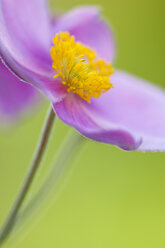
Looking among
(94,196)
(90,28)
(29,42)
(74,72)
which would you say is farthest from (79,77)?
(94,196)

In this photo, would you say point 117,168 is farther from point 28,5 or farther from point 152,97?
point 28,5

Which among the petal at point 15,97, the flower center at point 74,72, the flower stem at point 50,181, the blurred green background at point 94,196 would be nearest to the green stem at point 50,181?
the flower stem at point 50,181

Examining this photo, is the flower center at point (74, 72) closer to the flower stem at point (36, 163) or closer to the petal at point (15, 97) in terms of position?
Result: the flower stem at point (36, 163)

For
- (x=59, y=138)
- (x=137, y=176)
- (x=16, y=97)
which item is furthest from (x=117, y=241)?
(x=16, y=97)

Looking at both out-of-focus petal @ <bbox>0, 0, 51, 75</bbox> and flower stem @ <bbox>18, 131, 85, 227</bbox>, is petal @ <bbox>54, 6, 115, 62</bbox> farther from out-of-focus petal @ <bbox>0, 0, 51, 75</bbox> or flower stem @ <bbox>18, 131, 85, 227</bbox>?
flower stem @ <bbox>18, 131, 85, 227</bbox>

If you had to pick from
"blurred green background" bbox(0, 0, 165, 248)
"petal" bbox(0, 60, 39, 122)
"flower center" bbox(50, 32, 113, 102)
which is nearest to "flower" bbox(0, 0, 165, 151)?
"flower center" bbox(50, 32, 113, 102)
